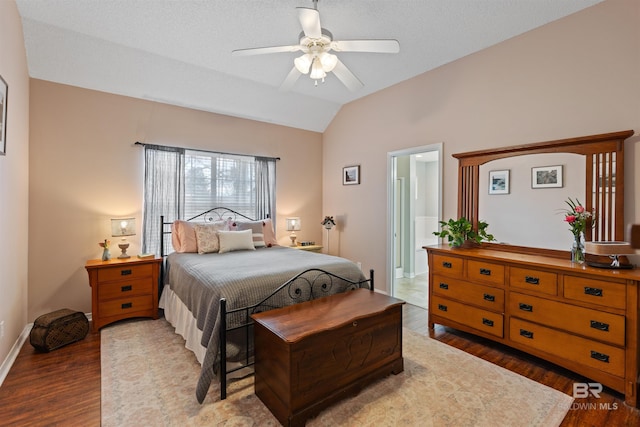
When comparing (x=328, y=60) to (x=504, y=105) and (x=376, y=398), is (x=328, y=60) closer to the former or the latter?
(x=504, y=105)

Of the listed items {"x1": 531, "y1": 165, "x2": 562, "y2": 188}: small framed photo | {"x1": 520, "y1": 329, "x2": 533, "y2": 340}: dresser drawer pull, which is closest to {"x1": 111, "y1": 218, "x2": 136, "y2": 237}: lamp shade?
{"x1": 520, "y1": 329, "x2": 533, "y2": 340}: dresser drawer pull

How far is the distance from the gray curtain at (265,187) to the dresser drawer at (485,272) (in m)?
3.12

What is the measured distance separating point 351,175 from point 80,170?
3.70 metres

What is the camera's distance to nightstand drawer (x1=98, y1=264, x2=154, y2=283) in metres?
3.26

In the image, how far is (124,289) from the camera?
3.38m

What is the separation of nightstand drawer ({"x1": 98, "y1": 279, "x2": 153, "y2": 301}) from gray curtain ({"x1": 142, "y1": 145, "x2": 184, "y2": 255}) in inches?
24.7

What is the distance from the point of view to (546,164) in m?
2.96

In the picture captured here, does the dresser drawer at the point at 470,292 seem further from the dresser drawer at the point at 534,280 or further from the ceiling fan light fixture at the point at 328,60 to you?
the ceiling fan light fixture at the point at 328,60

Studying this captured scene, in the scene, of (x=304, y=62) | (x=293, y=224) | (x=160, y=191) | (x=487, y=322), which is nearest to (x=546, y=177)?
(x=487, y=322)

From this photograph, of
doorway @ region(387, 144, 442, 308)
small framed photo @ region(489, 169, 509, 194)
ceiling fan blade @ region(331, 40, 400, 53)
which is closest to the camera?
ceiling fan blade @ region(331, 40, 400, 53)

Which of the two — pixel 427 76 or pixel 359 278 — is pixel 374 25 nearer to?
pixel 427 76

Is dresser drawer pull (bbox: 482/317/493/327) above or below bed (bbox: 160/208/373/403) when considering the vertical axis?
below

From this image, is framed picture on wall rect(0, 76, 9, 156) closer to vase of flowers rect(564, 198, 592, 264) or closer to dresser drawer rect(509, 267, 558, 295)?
dresser drawer rect(509, 267, 558, 295)

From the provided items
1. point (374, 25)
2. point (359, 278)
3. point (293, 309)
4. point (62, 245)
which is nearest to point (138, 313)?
point (62, 245)
